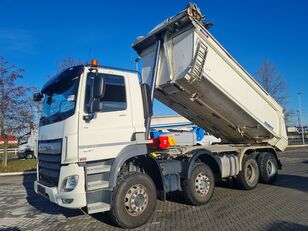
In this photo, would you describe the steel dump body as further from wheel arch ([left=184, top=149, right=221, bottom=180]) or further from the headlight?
the headlight

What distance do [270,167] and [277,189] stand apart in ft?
3.30

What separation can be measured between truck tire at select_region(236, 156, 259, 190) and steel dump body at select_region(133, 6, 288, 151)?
3.15 feet

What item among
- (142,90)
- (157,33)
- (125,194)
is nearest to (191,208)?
(125,194)

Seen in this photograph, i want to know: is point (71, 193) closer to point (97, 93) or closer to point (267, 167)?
point (97, 93)

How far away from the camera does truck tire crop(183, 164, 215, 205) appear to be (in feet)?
23.0

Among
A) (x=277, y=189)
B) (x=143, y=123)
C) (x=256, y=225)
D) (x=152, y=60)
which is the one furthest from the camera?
(x=277, y=189)

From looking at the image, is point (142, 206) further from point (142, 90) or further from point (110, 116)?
point (142, 90)

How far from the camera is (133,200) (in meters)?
5.76

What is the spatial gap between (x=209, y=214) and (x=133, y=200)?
1.80m

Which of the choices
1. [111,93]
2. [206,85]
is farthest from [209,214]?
[111,93]

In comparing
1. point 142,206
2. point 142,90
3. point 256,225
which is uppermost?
point 142,90

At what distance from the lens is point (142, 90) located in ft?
21.3

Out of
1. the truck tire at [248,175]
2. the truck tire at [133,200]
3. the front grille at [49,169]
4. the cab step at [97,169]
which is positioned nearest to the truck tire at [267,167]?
the truck tire at [248,175]

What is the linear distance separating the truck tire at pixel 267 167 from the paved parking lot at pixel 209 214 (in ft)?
Answer: 1.74
